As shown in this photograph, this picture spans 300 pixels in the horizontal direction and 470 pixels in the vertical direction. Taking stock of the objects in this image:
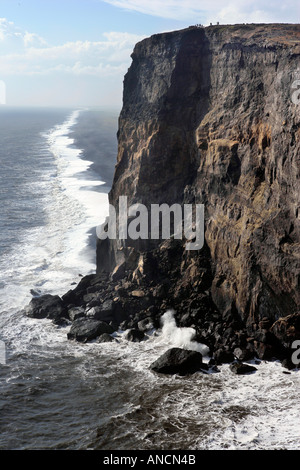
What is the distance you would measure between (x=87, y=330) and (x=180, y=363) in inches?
291

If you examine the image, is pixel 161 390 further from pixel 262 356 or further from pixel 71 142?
pixel 71 142

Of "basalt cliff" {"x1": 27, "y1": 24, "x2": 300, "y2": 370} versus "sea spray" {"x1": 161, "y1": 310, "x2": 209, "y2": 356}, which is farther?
"sea spray" {"x1": 161, "y1": 310, "x2": 209, "y2": 356}

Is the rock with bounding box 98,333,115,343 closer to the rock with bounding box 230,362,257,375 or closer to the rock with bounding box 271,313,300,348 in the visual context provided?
the rock with bounding box 230,362,257,375

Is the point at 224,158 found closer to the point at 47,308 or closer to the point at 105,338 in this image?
the point at 105,338

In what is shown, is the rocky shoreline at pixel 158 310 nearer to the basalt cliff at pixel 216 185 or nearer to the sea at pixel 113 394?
the basalt cliff at pixel 216 185

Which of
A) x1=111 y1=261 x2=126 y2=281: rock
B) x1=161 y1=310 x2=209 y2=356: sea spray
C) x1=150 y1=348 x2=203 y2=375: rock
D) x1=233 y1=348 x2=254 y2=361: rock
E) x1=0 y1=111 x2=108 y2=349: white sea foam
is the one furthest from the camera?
x1=111 y1=261 x2=126 y2=281: rock

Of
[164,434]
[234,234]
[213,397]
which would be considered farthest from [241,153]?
[164,434]

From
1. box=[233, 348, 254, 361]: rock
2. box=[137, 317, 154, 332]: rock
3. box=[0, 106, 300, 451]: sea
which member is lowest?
box=[0, 106, 300, 451]: sea

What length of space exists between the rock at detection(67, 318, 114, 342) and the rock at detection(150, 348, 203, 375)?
5.64 m

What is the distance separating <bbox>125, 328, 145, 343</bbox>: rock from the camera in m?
30.1

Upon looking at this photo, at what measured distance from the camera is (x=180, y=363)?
25812 millimetres

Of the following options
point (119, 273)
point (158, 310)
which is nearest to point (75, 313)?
point (119, 273)

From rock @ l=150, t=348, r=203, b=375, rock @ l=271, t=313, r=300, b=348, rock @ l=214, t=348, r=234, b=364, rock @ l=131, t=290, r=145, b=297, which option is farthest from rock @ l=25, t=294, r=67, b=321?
rock @ l=271, t=313, r=300, b=348

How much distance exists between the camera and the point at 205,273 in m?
31.8
